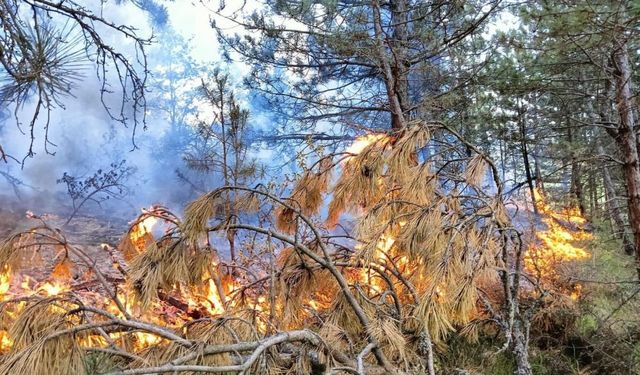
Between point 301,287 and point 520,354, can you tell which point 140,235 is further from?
point 520,354

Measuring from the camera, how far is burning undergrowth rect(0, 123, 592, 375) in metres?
1.07

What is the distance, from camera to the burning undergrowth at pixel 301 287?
107 cm

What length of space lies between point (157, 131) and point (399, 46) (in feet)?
8.45

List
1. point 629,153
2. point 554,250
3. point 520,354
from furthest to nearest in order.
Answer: point 554,250, point 629,153, point 520,354

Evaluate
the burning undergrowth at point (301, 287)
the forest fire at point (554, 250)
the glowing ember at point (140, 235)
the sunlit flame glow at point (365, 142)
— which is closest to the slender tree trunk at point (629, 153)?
the forest fire at point (554, 250)

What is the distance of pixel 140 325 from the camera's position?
1.14 m

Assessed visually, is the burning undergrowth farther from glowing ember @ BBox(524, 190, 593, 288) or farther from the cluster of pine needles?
glowing ember @ BBox(524, 190, 593, 288)

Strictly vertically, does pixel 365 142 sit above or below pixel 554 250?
above

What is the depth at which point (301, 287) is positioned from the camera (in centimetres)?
185

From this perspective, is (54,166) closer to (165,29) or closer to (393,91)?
(165,29)

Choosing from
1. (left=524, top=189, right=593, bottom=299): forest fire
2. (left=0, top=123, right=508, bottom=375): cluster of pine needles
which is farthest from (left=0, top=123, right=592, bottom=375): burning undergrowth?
(left=524, top=189, right=593, bottom=299): forest fire

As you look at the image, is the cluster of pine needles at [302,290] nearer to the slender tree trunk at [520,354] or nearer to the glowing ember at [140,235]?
the glowing ember at [140,235]

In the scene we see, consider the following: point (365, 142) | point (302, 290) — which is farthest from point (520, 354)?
point (365, 142)

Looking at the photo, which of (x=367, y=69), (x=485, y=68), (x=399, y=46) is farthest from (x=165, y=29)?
(x=485, y=68)
